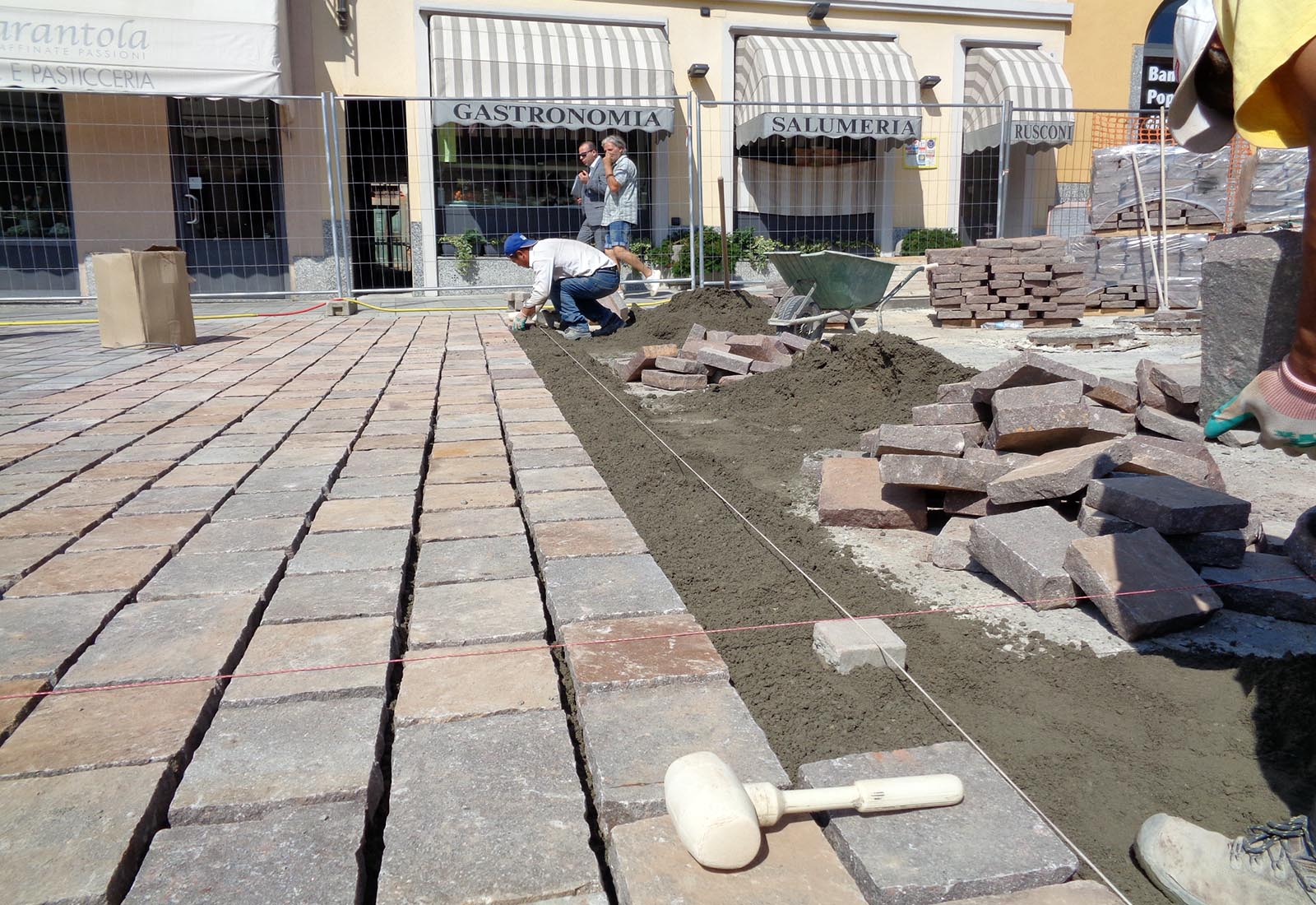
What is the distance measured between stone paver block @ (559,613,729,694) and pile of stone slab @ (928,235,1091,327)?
8202 mm

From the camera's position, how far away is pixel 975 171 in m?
17.4

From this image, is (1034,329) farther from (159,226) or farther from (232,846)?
(159,226)

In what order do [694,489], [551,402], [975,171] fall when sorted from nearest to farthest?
[694,489], [551,402], [975,171]

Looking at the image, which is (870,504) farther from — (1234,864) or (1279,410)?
(1279,410)

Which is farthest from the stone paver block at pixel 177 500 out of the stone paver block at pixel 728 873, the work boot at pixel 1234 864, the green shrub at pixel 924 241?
the green shrub at pixel 924 241

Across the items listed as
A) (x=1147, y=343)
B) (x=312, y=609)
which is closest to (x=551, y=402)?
(x=312, y=609)

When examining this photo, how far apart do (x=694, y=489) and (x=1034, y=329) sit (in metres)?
6.80

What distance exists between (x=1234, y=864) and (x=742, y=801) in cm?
89

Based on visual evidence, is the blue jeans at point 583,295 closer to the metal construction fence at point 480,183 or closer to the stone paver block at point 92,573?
the metal construction fence at point 480,183

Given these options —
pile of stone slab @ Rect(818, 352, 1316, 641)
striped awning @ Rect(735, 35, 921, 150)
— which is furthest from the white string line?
striped awning @ Rect(735, 35, 921, 150)

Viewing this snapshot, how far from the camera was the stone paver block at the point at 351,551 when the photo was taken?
279 centimetres

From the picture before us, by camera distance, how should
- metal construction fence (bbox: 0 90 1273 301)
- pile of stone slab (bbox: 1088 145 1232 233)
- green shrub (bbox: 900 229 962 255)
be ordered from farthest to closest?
green shrub (bbox: 900 229 962 255)
metal construction fence (bbox: 0 90 1273 301)
pile of stone slab (bbox: 1088 145 1232 233)

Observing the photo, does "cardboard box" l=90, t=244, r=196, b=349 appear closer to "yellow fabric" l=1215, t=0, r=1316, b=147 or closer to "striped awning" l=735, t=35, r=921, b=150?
"yellow fabric" l=1215, t=0, r=1316, b=147

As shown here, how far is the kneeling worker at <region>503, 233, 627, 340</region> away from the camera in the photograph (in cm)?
834
